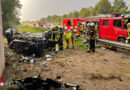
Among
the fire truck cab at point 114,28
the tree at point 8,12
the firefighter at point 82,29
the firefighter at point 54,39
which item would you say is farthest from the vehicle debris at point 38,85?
the tree at point 8,12

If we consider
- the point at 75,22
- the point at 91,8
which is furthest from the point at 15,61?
the point at 91,8

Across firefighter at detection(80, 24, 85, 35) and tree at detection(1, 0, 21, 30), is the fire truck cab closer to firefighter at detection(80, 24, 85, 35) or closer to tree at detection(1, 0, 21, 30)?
firefighter at detection(80, 24, 85, 35)

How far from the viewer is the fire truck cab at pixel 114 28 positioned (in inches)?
326

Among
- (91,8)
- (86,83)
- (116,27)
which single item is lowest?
(86,83)

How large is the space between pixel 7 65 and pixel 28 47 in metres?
1.49

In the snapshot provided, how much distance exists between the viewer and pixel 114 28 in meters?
9.05

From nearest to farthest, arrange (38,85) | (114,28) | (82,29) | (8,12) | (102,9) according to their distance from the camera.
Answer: (38,85) < (114,28) < (82,29) < (8,12) < (102,9)

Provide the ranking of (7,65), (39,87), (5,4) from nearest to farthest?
(39,87), (7,65), (5,4)

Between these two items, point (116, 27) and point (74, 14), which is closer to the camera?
point (116, 27)

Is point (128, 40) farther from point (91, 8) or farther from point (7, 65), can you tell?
point (91, 8)

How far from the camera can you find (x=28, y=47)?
6.81 m

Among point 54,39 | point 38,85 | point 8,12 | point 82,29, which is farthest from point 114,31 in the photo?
point 8,12

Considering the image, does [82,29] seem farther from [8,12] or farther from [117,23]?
[8,12]

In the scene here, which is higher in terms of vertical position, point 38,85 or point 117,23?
point 117,23
